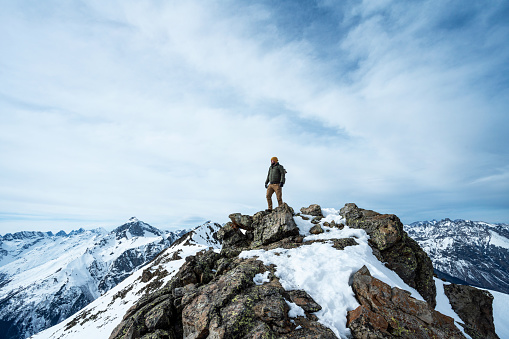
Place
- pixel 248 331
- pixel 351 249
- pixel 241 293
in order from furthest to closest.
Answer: pixel 351 249 → pixel 241 293 → pixel 248 331

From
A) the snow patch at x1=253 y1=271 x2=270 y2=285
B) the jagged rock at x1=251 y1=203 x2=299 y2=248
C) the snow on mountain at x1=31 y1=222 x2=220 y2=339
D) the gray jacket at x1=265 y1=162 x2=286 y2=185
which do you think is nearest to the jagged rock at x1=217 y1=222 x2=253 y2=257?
the jagged rock at x1=251 y1=203 x2=299 y2=248

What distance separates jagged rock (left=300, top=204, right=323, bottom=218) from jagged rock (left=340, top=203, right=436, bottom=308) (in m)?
6.19

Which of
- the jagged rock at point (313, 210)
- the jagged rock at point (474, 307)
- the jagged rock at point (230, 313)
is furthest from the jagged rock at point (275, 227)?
the jagged rock at point (474, 307)

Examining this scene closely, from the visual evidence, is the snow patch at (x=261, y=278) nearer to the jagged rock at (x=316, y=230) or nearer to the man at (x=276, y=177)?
the jagged rock at (x=316, y=230)

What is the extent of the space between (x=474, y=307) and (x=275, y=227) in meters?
15.9

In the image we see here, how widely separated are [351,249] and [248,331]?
9328mm

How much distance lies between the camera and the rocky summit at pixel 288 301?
31.1 ft

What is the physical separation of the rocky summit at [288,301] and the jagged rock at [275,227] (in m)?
0.09

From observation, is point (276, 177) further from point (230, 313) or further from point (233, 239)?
point (230, 313)

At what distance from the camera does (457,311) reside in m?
17.1

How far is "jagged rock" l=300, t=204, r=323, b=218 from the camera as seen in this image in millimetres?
24828

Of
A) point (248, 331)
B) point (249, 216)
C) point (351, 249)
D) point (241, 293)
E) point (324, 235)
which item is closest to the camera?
point (248, 331)

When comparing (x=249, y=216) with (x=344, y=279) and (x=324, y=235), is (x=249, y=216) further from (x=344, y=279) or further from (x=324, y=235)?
(x=344, y=279)

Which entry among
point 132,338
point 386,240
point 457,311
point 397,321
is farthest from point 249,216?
point 457,311
